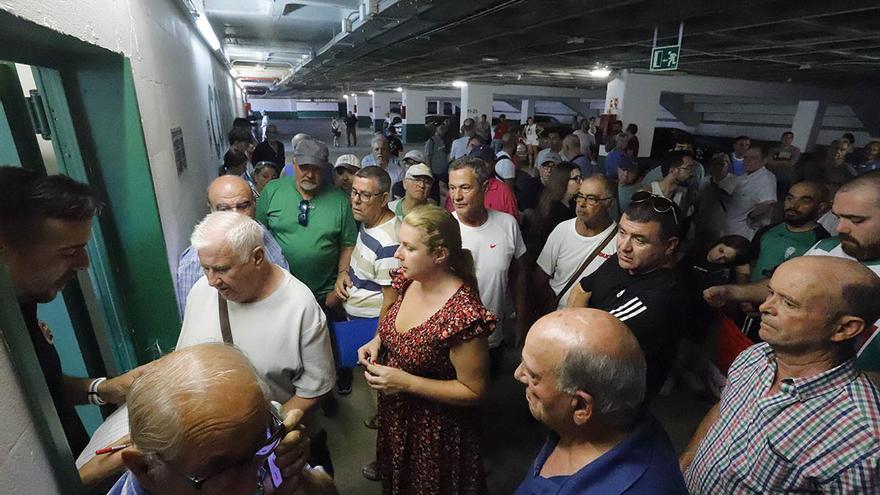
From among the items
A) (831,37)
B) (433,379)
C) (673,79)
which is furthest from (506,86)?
→ (433,379)

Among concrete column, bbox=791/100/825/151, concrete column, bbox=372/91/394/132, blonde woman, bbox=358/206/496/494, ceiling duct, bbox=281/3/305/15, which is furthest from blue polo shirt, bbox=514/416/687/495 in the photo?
concrete column, bbox=372/91/394/132

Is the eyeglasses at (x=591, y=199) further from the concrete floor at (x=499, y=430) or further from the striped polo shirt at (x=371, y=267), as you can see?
the concrete floor at (x=499, y=430)

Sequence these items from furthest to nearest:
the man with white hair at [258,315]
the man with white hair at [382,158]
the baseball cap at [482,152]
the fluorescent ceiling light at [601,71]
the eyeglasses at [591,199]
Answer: the fluorescent ceiling light at [601,71], the baseball cap at [482,152], the man with white hair at [382,158], the eyeglasses at [591,199], the man with white hair at [258,315]

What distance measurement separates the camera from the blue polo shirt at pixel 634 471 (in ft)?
3.80

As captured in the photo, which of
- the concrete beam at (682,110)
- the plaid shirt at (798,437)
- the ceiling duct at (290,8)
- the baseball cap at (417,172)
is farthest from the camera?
the concrete beam at (682,110)

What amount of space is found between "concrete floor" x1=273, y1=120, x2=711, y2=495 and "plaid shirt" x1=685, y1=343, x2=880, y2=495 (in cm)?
133

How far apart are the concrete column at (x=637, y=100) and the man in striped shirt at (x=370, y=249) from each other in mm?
9244

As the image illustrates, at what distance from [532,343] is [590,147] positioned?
10.2m

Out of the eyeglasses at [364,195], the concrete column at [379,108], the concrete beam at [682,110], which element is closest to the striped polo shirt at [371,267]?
the eyeglasses at [364,195]

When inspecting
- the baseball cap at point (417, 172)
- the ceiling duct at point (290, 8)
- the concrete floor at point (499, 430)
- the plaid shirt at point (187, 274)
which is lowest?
the concrete floor at point (499, 430)

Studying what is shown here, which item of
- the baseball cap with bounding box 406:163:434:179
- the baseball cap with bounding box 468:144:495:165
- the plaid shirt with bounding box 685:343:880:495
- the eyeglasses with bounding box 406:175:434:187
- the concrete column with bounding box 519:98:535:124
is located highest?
the concrete column with bounding box 519:98:535:124

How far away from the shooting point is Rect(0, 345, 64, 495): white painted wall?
84 cm

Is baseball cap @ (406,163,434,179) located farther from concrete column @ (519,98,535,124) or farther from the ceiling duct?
concrete column @ (519,98,535,124)

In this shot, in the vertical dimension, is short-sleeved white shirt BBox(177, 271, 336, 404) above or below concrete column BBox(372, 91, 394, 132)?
below
